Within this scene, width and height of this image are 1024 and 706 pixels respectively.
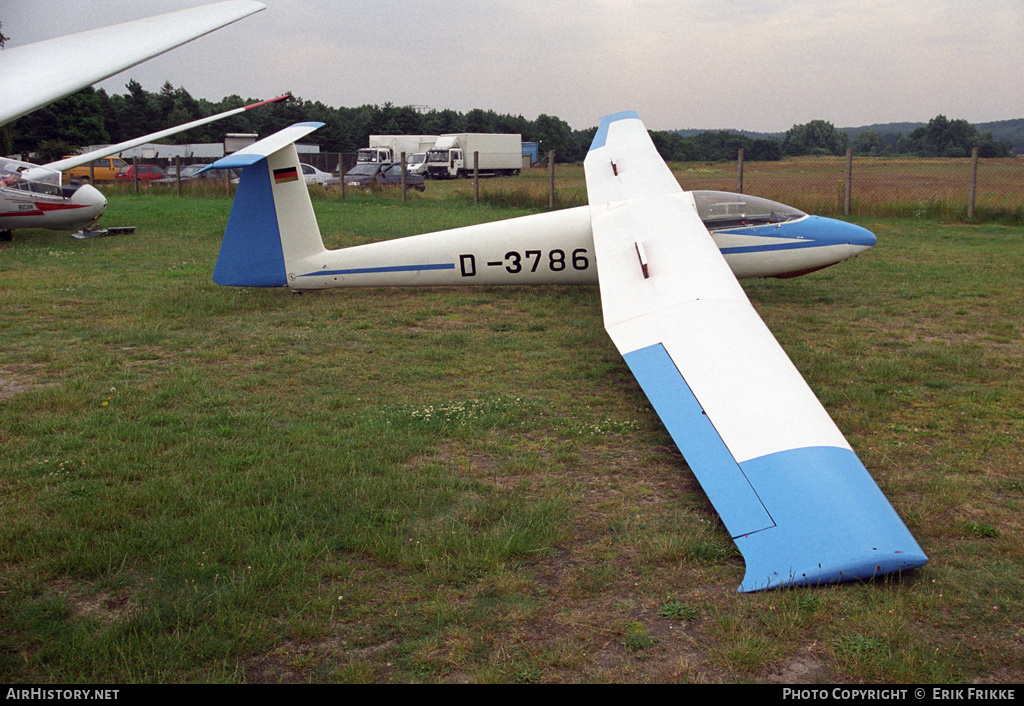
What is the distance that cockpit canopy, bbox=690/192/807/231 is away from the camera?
1043 centimetres

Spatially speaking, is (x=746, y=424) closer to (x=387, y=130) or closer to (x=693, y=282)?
(x=693, y=282)

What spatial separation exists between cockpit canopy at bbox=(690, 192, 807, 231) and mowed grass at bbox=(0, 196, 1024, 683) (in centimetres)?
144

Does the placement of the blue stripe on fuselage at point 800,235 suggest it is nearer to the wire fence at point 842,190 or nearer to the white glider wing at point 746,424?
the white glider wing at point 746,424

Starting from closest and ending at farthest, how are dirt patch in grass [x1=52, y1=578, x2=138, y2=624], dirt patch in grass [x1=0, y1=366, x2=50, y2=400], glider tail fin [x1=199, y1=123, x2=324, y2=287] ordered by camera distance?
1. dirt patch in grass [x1=52, y1=578, x2=138, y2=624]
2. dirt patch in grass [x1=0, y1=366, x2=50, y2=400]
3. glider tail fin [x1=199, y1=123, x2=324, y2=287]

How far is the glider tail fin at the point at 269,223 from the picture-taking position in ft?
32.9

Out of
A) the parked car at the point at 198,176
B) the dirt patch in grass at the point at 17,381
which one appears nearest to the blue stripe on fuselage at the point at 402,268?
the dirt patch in grass at the point at 17,381

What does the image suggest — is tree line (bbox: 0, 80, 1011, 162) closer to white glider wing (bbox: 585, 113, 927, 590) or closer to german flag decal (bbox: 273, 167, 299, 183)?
german flag decal (bbox: 273, 167, 299, 183)

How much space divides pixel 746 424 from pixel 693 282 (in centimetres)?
245

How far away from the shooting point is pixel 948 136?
45.9 metres

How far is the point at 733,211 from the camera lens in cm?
1052

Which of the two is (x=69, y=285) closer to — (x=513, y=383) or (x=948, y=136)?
(x=513, y=383)

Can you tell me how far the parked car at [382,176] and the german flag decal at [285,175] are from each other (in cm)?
2447

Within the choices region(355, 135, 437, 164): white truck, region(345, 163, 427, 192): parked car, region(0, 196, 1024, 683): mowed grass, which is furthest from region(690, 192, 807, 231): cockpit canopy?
region(355, 135, 437, 164): white truck

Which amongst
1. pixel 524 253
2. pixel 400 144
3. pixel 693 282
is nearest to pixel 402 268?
pixel 524 253
